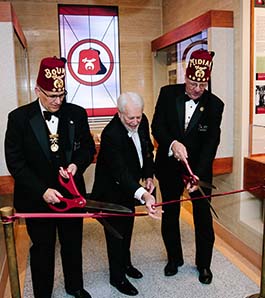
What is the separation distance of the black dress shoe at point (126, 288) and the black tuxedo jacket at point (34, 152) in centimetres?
81

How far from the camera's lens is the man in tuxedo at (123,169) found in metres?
2.24

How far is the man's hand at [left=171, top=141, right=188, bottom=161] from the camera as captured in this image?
7.80 ft

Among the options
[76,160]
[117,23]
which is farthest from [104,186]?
[117,23]

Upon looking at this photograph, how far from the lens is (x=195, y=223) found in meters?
2.68

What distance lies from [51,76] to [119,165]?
0.68 m

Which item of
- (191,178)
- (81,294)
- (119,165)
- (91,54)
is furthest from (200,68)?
(91,54)

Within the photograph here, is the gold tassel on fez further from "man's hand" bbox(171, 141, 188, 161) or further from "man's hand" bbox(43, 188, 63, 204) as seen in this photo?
"man's hand" bbox(171, 141, 188, 161)

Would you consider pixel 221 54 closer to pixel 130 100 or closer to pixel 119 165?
pixel 130 100

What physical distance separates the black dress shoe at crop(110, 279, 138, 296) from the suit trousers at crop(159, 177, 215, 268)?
432mm

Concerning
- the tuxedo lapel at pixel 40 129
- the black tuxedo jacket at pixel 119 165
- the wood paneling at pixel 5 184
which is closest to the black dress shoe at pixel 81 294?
the black tuxedo jacket at pixel 119 165

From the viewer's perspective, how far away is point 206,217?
2633 millimetres

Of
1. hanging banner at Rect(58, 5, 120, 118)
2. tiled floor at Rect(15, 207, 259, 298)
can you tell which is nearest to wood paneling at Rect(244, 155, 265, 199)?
tiled floor at Rect(15, 207, 259, 298)

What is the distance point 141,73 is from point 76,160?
2.67 m

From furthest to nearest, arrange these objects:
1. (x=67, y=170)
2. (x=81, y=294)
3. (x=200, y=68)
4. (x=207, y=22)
A: (x=207, y=22) → (x=81, y=294) → (x=200, y=68) → (x=67, y=170)
